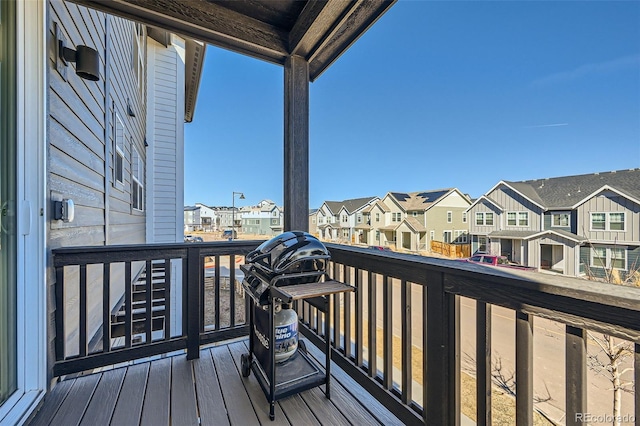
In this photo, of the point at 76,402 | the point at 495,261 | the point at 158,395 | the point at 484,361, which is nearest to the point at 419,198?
the point at 495,261

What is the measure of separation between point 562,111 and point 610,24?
1.46 feet

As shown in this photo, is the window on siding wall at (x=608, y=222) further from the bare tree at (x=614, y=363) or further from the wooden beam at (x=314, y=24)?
the wooden beam at (x=314, y=24)

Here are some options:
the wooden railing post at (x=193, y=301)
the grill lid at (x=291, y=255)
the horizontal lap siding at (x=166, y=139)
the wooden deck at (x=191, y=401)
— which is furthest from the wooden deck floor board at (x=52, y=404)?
the horizontal lap siding at (x=166, y=139)

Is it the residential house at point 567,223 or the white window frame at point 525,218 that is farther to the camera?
the white window frame at point 525,218

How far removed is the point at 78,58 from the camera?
2.01 metres

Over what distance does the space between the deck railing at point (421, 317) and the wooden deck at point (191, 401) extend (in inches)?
4.1

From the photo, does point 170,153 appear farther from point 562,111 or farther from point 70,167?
point 562,111

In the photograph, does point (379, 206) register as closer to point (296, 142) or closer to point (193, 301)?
point (296, 142)

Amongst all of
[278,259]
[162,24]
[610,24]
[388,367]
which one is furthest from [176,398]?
[610,24]

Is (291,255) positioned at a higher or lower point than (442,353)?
higher

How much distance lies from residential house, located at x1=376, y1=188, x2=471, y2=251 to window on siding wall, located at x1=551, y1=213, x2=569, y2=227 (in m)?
0.41

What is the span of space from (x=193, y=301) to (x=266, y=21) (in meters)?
2.30

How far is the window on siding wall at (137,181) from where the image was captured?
15.9 feet

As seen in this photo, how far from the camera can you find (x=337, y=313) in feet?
7.19
